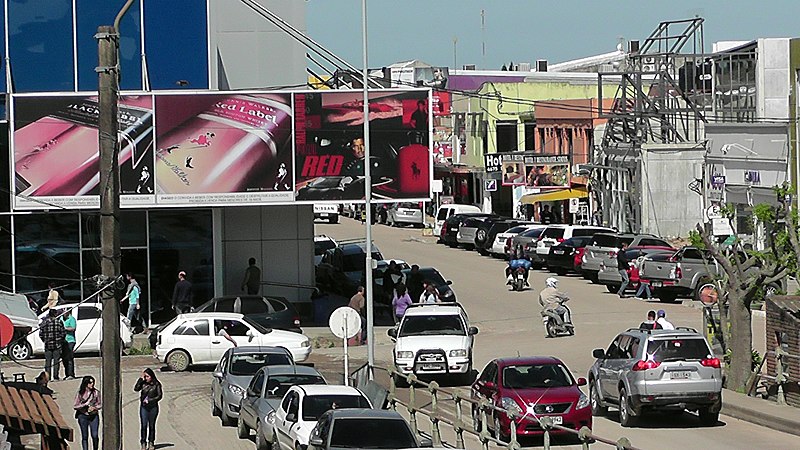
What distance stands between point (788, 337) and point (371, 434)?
9.49m

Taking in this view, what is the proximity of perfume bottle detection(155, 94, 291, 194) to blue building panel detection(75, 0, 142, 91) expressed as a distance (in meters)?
2.92

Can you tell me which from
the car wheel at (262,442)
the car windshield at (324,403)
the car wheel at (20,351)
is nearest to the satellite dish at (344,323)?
the car wheel at (262,442)

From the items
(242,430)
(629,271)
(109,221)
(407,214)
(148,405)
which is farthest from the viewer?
(407,214)

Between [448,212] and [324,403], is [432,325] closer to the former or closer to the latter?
[324,403]

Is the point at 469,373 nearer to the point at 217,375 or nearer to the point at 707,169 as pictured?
the point at 217,375

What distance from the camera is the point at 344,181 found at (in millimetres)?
37875

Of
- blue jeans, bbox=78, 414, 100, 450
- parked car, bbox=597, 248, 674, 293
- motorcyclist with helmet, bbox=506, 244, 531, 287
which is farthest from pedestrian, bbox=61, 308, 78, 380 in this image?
parked car, bbox=597, 248, 674, 293

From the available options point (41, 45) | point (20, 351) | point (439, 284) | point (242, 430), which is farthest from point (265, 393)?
point (41, 45)

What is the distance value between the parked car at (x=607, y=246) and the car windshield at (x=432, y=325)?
16.9 m

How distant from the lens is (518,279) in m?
46.8

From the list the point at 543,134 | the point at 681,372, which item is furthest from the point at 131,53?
the point at 543,134

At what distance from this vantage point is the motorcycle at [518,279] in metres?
46.4

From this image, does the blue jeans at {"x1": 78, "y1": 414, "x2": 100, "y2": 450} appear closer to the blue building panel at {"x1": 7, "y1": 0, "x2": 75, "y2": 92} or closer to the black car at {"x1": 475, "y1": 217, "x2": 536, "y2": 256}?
the blue building panel at {"x1": 7, "y1": 0, "x2": 75, "y2": 92}

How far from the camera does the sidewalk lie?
21.8 metres
